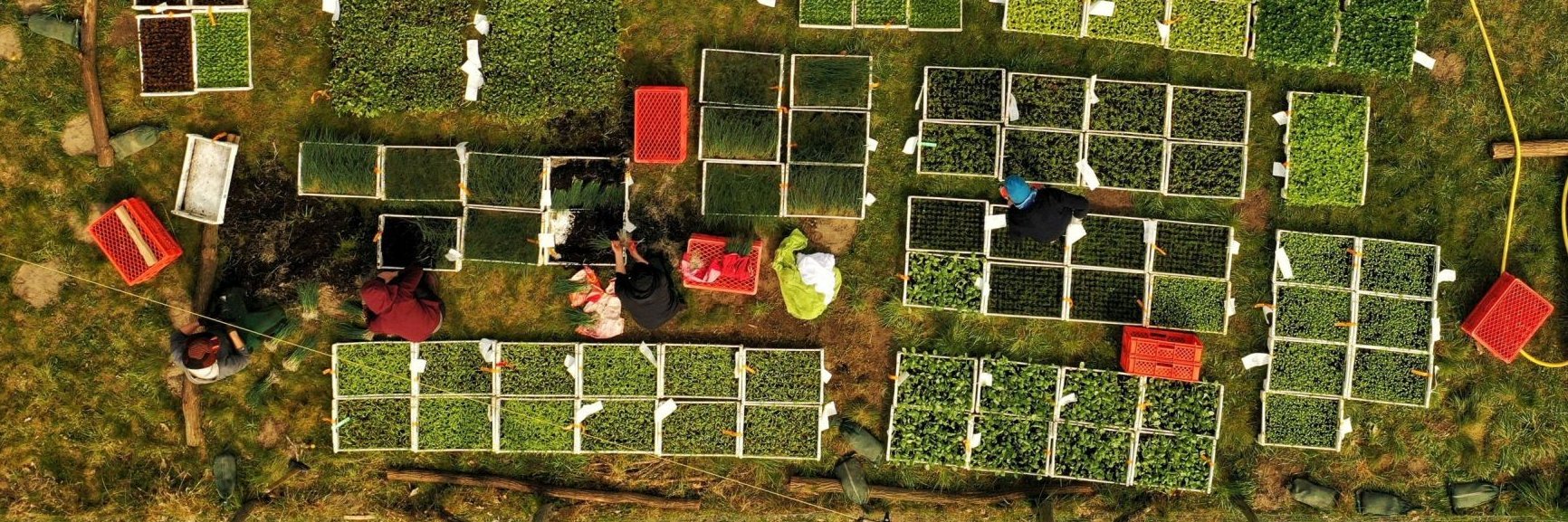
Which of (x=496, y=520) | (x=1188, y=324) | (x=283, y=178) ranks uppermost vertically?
(x=283, y=178)

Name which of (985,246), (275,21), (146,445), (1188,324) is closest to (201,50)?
(275,21)

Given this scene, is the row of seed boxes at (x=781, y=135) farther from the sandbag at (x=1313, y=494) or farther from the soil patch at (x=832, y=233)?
the sandbag at (x=1313, y=494)

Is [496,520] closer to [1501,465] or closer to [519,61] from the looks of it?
[519,61]

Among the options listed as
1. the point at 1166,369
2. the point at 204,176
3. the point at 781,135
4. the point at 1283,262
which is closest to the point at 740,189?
the point at 781,135

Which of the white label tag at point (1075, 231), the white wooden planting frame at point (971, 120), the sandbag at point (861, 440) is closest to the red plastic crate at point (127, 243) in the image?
the sandbag at point (861, 440)

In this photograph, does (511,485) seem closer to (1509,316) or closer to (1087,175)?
(1087,175)

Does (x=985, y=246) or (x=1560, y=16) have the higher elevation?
(x=1560, y=16)
